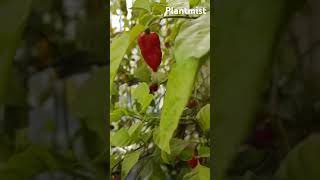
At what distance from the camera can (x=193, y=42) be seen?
2.37ft

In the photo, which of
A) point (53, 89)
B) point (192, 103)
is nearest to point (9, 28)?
point (53, 89)

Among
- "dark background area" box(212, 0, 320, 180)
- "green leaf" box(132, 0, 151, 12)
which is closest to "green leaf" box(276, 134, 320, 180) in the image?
"dark background area" box(212, 0, 320, 180)

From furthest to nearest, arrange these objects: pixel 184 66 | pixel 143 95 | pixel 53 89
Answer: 1. pixel 143 95
2. pixel 53 89
3. pixel 184 66

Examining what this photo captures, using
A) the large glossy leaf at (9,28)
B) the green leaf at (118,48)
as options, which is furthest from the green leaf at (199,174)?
the large glossy leaf at (9,28)

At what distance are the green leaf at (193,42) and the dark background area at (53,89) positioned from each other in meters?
0.14

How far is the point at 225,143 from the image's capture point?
77 centimetres

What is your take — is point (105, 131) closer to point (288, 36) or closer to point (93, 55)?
point (93, 55)

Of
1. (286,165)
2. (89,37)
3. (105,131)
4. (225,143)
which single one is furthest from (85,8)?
(286,165)

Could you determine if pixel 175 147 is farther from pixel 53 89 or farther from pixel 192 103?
pixel 53 89

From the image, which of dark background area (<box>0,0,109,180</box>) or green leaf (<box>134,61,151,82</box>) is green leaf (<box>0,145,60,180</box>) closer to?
dark background area (<box>0,0,109,180</box>)

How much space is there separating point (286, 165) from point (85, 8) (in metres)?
0.42

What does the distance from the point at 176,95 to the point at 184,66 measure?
0.06m

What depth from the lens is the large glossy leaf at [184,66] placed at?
0.71 meters

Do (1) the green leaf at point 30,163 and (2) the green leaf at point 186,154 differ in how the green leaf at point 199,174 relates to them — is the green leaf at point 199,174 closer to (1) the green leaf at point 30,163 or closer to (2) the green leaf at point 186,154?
(2) the green leaf at point 186,154
